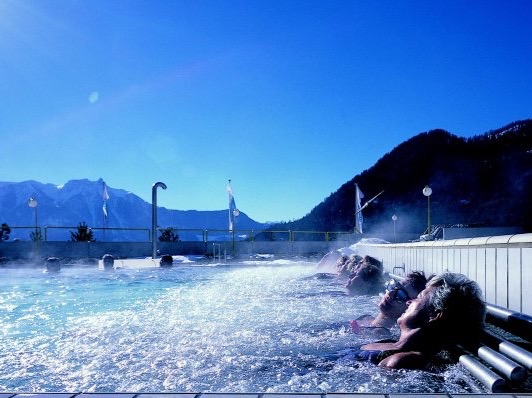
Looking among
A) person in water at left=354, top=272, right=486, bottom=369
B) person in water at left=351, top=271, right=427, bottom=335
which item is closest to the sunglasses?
person in water at left=351, top=271, right=427, bottom=335

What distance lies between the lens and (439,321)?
2289 millimetres

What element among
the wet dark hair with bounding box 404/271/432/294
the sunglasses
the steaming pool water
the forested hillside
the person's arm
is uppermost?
the forested hillside

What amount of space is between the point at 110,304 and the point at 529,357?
5.93 m

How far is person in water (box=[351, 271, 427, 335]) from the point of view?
3.49 metres

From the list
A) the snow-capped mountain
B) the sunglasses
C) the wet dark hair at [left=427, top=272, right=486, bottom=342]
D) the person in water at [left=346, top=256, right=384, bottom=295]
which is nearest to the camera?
the wet dark hair at [left=427, top=272, right=486, bottom=342]

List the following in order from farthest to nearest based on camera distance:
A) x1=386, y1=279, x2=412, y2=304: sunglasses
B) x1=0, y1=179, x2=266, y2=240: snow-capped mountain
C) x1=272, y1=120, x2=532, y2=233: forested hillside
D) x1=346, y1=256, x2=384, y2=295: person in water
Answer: x1=0, y1=179, x2=266, y2=240: snow-capped mountain < x1=272, y1=120, x2=532, y2=233: forested hillside < x1=346, y1=256, x2=384, y2=295: person in water < x1=386, y1=279, x2=412, y2=304: sunglasses

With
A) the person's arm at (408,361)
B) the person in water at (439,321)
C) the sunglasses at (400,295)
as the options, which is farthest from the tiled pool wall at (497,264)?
the person's arm at (408,361)

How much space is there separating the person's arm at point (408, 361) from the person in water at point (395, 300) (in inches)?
42.9

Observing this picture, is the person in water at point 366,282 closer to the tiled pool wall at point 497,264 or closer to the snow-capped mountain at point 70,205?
the tiled pool wall at point 497,264

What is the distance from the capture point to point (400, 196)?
88.8 meters

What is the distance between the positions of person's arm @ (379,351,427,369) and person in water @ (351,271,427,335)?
109 centimetres

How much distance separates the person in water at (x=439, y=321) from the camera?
89.3 inches

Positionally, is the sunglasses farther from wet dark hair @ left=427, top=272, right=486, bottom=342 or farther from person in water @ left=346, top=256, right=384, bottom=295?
person in water @ left=346, top=256, right=384, bottom=295

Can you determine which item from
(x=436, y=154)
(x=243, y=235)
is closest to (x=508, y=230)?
(x=243, y=235)
